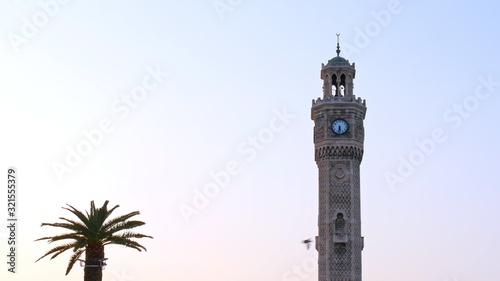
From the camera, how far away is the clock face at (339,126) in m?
66.7

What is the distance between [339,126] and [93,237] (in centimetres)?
3280

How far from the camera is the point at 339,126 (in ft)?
220

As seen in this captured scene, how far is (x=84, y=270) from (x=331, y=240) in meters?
29.8

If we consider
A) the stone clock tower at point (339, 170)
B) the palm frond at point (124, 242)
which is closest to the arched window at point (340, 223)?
the stone clock tower at point (339, 170)

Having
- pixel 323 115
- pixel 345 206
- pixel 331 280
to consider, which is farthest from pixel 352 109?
pixel 331 280

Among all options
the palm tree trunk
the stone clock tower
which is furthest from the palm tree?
the stone clock tower

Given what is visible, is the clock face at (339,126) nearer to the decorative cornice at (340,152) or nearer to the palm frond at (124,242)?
the decorative cornice at (340,152)

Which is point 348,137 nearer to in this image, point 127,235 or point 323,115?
point 323,115

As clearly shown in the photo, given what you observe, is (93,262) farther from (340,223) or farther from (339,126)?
(339,126)

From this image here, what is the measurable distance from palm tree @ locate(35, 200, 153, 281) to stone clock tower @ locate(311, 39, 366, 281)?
2703 cm

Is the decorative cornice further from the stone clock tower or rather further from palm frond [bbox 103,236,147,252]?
palm frond [bbox 103,236,147,252]

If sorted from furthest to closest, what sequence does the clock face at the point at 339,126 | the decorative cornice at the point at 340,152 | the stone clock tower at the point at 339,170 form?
the clock face at the point at 339,126 < the decorative cornice at the point at 340,152 < the stone clock tower at the point at 339,170

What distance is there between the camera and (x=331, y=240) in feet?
210

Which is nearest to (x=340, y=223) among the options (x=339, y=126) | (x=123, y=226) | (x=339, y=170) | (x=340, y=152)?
(x=339, y=170)
